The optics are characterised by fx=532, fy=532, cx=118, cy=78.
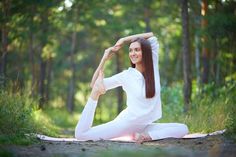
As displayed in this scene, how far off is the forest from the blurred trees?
1.4 inches

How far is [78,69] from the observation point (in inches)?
1216

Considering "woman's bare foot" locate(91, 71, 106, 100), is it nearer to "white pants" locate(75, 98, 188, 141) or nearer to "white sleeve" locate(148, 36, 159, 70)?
"white pants" locate(75, 98, 188, 141)

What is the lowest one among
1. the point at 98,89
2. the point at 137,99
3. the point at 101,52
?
the point at 137,99

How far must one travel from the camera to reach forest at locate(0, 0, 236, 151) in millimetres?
10234

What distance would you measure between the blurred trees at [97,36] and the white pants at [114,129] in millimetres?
3357

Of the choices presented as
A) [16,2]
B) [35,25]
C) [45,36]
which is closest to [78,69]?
[45,36]

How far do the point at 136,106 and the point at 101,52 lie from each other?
69.8 feet

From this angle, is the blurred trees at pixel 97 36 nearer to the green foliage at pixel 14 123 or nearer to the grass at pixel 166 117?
the grass at pixel 166 117

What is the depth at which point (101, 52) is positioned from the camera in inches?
1158

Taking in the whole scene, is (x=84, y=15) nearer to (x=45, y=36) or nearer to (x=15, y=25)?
(x=45, y=36)

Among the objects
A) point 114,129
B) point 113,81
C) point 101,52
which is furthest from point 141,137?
point 101,52

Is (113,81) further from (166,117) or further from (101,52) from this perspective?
(101,52)

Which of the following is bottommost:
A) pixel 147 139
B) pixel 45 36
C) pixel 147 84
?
pixel 147 139

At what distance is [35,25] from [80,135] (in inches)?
412
